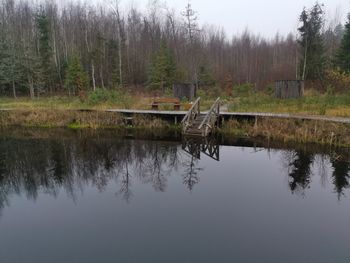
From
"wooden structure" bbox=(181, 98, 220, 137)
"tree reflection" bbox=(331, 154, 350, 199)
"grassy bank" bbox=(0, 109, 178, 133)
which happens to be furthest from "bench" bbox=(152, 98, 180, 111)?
"tree reflection" bbox=(331, 154, 350, 199)

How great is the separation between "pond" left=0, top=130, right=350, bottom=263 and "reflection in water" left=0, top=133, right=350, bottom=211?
39 mm

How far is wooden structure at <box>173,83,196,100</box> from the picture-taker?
18.9 m

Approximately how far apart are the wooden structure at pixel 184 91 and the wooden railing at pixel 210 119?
4.88m

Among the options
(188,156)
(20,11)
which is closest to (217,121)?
(188,156)

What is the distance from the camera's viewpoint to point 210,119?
13836mm

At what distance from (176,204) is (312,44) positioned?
26078 mm

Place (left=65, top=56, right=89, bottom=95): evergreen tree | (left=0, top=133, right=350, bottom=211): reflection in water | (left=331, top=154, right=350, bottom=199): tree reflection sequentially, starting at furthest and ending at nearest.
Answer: (left=65, top=56, right=89, bottom=95): evergreen tree
(left=0, top=133, right=350, bottom=211): reflection in water
(left=331, top=154, right=350, bottom=199): tree reflection

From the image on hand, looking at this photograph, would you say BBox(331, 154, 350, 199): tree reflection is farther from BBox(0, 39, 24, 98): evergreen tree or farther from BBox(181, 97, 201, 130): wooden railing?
BBox(0, 39, 24, 98): evergreen tree

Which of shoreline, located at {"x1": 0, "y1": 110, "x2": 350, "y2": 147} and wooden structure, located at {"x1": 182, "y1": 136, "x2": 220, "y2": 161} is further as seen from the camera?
shoreline, located at {"x1": 0, "y1": 110, "x2": 350, "y2": 147}

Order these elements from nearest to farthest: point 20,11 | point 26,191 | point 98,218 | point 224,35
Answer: point 98,218
point 26,191
point 20,11
point 224,35

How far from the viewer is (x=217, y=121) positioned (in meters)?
14.2

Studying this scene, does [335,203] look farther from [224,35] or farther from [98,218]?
[224,35]

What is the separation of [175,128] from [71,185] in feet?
25.4

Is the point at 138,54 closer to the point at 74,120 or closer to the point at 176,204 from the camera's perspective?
the point at 74,120
